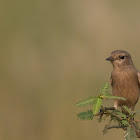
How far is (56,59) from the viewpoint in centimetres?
810

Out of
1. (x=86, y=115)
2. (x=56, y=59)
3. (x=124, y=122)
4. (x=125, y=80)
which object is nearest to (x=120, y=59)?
(x=125, y=80)

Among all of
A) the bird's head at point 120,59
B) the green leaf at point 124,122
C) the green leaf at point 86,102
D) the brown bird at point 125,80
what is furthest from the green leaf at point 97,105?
the bird's head at point 120,59

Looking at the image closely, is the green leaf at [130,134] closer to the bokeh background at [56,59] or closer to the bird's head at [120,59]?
the bird's head at [120,59]

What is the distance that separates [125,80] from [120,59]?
1.30 ft

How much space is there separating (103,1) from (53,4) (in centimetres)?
118

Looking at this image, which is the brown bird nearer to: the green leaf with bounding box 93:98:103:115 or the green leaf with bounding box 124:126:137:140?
the green leaf with bounding box 124:126:137:140

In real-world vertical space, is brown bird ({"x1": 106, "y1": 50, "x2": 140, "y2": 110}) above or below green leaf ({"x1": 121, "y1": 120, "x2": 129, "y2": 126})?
above

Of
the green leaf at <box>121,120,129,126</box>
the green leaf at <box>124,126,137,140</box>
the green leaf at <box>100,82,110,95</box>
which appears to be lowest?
the green leaf at <box>124,126,137,140</box>

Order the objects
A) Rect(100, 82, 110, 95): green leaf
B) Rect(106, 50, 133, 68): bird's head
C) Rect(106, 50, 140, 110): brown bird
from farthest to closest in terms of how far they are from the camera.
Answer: Rect(106, 50, 133, 68): bird's head
Rect(106, 50, 140, 110): brown bird
Rect(100, 82, 110, 95): green leaf

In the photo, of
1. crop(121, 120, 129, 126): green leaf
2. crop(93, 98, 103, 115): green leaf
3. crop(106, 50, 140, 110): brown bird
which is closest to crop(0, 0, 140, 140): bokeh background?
crop(106, 50, 140, 110): brown bird

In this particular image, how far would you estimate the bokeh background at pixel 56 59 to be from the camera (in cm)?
671

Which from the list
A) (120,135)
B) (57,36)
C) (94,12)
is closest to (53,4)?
(94,12)

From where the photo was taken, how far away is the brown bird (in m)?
5.64

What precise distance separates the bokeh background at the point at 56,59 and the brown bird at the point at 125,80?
0.99m
